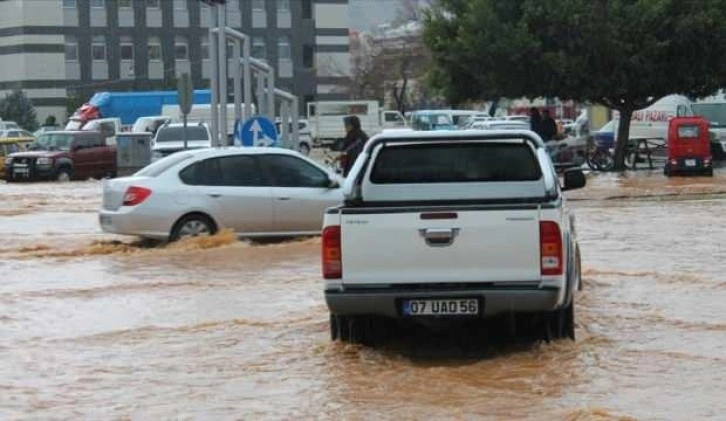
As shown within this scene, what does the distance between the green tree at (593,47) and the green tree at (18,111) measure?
171ft

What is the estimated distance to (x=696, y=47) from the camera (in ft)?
126

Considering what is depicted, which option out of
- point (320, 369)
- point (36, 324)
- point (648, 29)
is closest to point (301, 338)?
point (320, 369)

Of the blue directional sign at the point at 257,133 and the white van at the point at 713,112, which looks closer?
the blue directional sign at the point at 257,133

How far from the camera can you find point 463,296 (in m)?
→ 10.6

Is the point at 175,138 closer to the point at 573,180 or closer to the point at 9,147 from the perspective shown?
the point at 9,147

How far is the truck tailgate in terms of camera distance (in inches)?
413

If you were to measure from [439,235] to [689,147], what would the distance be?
2682cm

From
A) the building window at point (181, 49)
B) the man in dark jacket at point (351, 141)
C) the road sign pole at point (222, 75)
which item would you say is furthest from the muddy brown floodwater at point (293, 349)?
the building window at point (181, 49)

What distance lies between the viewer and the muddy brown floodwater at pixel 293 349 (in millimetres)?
9500

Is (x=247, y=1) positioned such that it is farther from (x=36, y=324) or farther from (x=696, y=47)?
(x=36, y=324)

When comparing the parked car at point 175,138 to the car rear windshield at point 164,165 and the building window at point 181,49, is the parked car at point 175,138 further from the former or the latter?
the building window at point 181,49

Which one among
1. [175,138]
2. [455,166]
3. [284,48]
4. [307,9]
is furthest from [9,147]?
[307,9]

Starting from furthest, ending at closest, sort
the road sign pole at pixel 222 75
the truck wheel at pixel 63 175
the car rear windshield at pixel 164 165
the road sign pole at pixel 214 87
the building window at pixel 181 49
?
the building window at pixel 181 49 < the truck wheel at pixel 63 175 < the road sign pole at pixel 214 87 < the road sign pole at pixel 222 75 < the car rear windshield at pixel 164 165

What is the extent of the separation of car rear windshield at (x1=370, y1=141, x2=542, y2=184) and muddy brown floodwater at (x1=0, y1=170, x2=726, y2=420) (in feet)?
4.67
